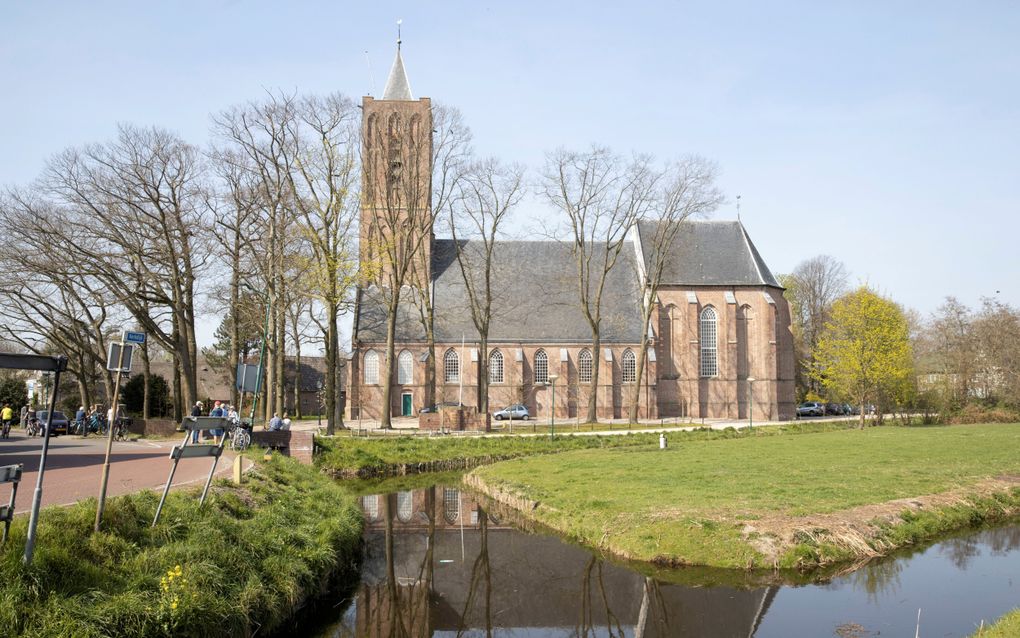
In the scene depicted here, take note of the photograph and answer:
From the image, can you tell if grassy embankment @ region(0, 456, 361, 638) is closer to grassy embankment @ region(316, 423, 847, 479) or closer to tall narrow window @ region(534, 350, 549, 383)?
grassy embankment @ region(316, 423, 847, 479)

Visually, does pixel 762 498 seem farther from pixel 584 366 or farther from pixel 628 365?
pixel 628 365

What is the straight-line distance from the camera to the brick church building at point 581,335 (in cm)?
5428

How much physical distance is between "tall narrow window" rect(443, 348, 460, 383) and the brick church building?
0.24 feet

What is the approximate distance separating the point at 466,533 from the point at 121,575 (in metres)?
9.44

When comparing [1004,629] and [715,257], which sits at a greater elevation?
[715,257]

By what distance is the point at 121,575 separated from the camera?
831 cm

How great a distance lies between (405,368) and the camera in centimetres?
5469

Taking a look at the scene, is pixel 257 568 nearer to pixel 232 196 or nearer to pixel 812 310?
pixel 232 196

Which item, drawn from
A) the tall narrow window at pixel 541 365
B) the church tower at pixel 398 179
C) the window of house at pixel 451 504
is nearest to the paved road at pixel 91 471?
the window of house at pixel 451 504

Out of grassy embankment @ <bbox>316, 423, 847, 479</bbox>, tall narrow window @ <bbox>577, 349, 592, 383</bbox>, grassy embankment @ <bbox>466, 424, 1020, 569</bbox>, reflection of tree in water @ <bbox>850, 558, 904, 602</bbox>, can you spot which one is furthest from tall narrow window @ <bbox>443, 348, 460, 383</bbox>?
reflection of tree in water @ <bbox>850, 558, 904, 602</bbox>

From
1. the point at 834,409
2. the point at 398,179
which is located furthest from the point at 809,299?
the point at 398,179

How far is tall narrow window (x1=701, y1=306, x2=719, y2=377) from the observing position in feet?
186

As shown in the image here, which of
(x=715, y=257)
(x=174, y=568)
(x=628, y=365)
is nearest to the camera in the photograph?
(x=174, y=568)

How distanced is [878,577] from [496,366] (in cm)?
4331
